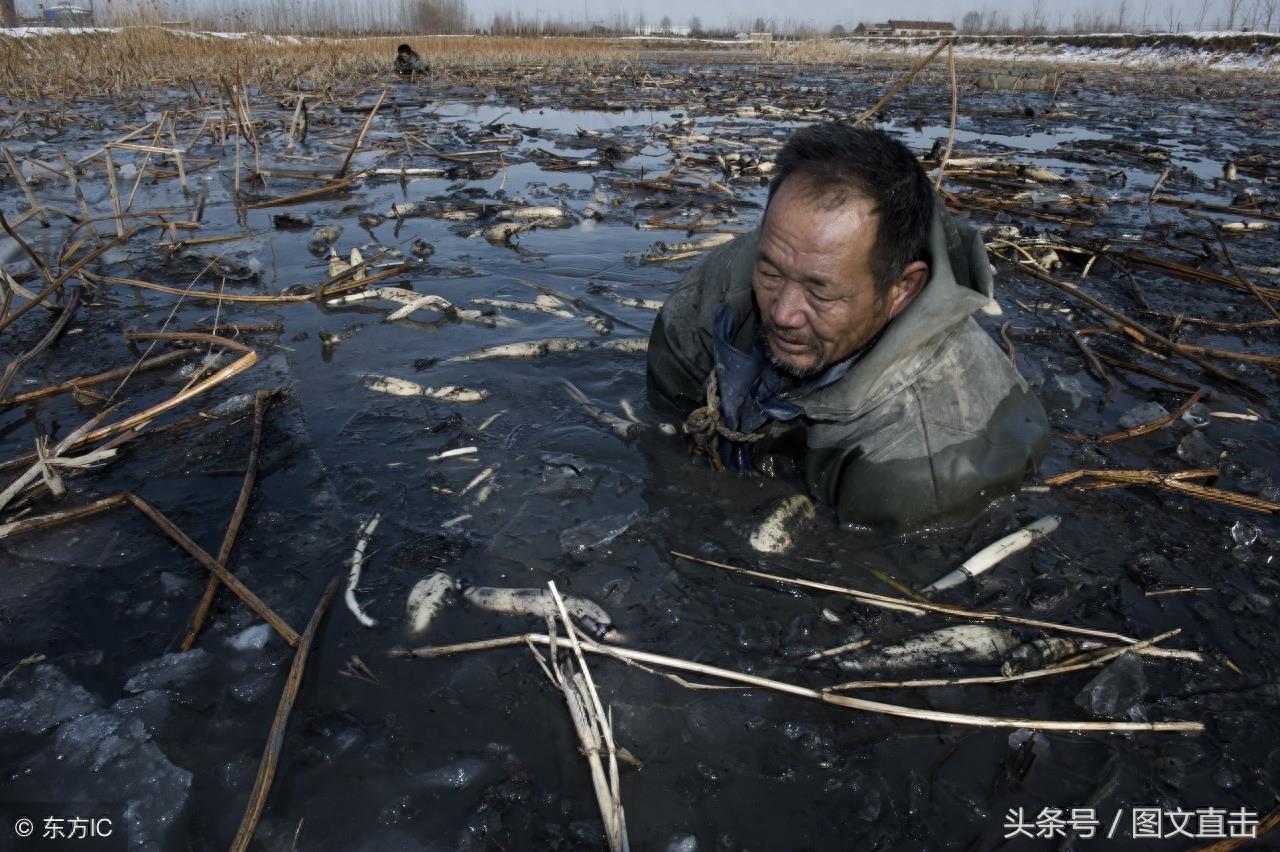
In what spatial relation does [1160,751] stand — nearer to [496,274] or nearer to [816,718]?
[816,718]

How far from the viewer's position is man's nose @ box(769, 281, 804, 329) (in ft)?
8.54

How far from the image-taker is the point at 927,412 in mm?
2703

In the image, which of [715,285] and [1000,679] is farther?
[715,285]

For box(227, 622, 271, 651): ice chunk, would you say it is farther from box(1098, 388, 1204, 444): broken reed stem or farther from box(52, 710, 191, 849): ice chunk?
box(1098, 388, 1204, 444): broken reed stem

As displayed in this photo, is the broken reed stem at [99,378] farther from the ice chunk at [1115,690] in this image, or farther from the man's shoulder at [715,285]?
the ice chunk at [1115,690]

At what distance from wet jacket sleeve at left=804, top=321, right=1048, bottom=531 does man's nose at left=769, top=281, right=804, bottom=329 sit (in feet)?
1.52

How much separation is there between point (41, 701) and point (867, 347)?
2.98 m

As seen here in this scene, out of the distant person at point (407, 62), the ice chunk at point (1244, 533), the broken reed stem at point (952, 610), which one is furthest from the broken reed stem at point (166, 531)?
the distant person at point (407, 62)

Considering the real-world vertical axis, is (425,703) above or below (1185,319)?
below

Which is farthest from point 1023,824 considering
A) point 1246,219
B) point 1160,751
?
point 1246,219

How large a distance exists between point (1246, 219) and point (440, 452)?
912 centimetres

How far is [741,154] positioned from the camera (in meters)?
10.8

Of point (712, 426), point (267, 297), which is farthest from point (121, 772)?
point (267, 297)

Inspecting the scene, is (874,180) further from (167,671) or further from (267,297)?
(267,297)
